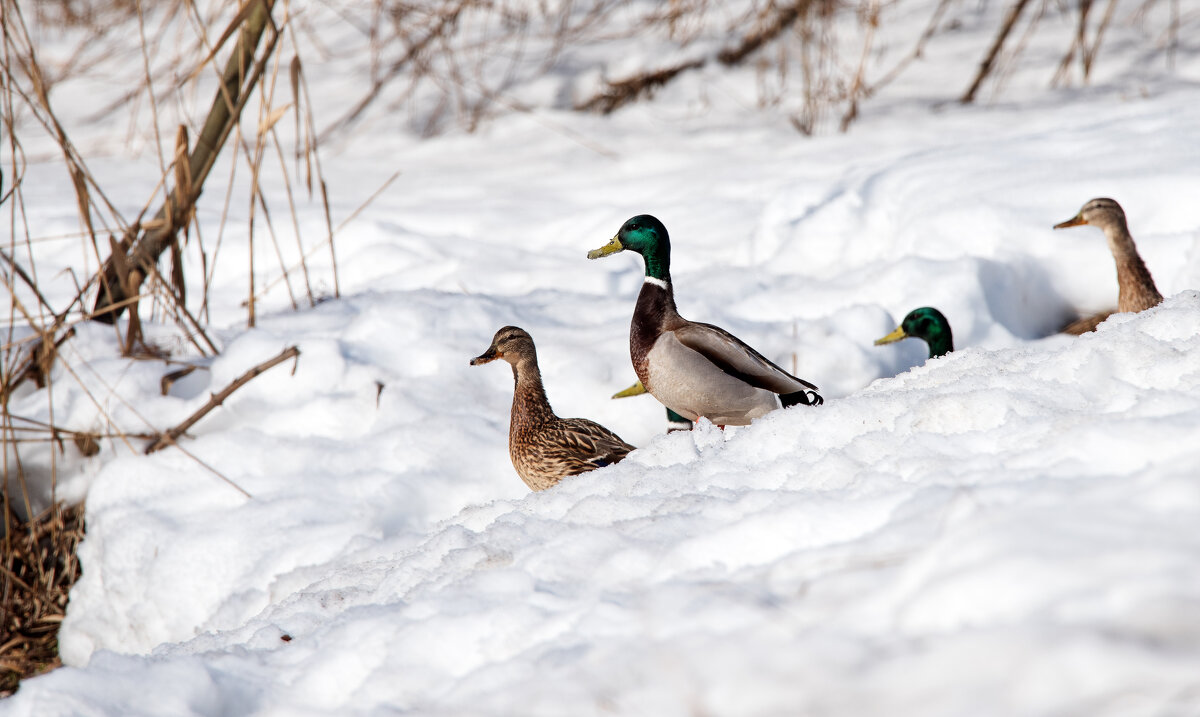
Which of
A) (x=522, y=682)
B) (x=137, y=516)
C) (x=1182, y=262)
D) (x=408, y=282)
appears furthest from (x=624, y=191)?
(x=522, y=682)

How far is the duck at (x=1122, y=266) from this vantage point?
398cm

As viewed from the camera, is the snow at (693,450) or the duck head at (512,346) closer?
the snow at (693,450)

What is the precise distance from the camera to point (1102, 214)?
4219 millimetres

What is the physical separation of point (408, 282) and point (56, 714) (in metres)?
4.26

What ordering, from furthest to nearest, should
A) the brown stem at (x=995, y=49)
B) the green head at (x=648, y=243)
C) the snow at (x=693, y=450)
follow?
the brown stem at (x=995, y=49), the green head at (x=648, y=243), the snow at (x=693, y=450)

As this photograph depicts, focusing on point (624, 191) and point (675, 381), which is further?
point (624, 191)

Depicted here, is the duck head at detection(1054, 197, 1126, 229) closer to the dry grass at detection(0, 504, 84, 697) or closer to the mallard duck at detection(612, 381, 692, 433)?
the mallard duck at detection(612, 381, 692, 433)

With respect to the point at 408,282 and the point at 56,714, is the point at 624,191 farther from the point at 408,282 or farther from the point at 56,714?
the point at 56,714

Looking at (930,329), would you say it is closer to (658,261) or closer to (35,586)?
(658,261)

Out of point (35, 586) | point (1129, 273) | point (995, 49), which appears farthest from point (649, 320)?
point (995, 49)

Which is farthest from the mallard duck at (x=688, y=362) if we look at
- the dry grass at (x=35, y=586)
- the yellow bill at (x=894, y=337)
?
the dry grass at (x=35, y=586)

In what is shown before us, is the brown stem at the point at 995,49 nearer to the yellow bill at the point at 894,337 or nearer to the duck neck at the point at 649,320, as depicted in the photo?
the yellow bill at the point at 894,337

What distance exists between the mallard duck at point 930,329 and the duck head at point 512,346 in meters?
1.52

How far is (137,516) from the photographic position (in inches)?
135
